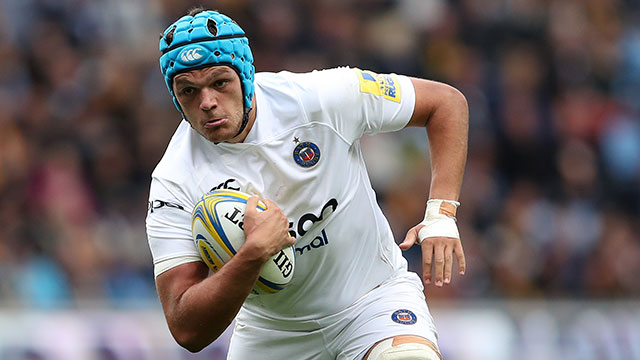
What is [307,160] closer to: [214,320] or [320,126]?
[320,126]

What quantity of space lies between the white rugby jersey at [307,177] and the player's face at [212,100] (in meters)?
0.21

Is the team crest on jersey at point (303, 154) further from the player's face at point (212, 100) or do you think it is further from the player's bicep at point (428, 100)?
the player's bicep at point (428, 100)

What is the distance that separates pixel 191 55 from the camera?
550cm

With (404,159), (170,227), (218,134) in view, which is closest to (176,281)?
(170,227)

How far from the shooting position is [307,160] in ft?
19.3

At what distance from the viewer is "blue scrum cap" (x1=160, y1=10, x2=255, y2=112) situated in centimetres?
552

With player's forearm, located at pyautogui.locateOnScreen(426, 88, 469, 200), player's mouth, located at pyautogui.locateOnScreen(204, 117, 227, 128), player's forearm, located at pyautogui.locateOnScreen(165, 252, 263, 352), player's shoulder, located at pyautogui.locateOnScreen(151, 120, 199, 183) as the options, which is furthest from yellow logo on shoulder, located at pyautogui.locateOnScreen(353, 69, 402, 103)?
player's forearm, located at pyautogui.locateOnScreen(165, 252, 263, 352)

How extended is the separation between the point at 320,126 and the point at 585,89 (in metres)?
9.03

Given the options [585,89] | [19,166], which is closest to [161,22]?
[19,166]

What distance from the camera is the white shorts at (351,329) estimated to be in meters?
5.86

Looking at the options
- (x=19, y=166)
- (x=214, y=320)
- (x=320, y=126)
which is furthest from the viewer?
(x=19, y=166)

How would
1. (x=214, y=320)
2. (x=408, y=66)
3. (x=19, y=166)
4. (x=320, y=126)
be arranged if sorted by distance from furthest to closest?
1. (x=408, y=66)
2. (x=19, y=166)
3. (x=320, y=126)
4. (x=214, y=320)

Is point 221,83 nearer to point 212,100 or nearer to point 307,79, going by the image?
point 212,100

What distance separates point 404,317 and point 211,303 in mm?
1113
